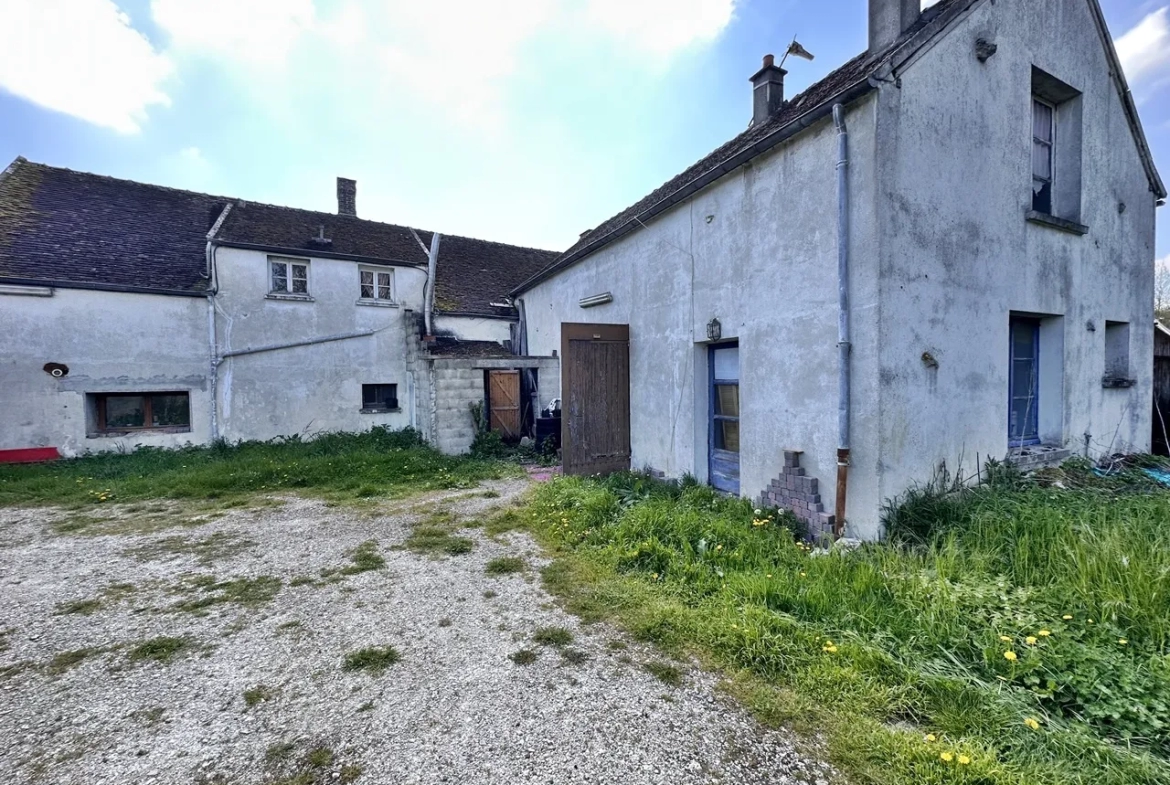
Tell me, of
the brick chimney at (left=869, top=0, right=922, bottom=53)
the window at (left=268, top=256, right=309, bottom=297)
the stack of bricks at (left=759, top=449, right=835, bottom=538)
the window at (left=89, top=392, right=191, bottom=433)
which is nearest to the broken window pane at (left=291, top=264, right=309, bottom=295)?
the window at (left=268, top=256, right=309, bottom=297)

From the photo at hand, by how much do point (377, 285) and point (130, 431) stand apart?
6.41 meters

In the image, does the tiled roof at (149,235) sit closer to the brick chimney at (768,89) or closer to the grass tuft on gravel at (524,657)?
the brick chimney at (768,89)

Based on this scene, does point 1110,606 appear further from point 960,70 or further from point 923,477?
point 960,70

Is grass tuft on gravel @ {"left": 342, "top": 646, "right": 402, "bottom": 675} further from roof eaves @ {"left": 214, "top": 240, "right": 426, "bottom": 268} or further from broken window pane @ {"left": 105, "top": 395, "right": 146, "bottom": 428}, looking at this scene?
roof eaves @ {"left": 214, "top": 240, "right": 426, "bottom": 268}

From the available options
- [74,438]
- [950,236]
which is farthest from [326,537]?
[74,438]

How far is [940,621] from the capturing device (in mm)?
3027

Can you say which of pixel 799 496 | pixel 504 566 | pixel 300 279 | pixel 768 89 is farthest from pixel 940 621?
pixel 300 279

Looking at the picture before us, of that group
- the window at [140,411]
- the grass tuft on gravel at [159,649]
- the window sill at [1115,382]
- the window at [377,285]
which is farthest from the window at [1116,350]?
the window at [140,411]

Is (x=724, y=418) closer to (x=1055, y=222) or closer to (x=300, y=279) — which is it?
(x=1055, y=222)

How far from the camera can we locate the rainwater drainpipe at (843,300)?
4.56 meters

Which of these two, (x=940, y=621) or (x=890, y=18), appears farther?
(x=890, y=18)

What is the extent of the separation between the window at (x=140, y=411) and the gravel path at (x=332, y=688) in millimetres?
7056

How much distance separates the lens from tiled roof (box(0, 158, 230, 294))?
32.2 feet

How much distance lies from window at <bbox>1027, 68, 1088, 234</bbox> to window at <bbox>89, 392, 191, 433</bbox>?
16282 mm
